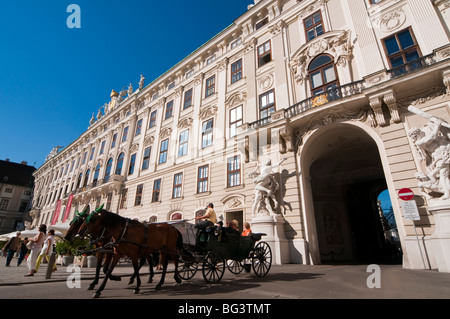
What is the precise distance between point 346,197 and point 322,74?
9.07m

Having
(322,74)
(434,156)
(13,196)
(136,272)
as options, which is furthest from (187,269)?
(13,196)

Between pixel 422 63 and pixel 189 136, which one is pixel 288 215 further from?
pixel 189 136

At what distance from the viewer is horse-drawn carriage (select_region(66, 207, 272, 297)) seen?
4848 mm

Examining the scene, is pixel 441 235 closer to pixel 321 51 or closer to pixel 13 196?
pixel 321 51

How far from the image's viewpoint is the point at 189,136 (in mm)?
18875

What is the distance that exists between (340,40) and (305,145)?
6.25 meters

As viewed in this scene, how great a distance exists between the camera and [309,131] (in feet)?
38.2

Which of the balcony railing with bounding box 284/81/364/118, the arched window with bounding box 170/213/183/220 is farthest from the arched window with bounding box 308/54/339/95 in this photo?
the arched window with bounding box 170/213/183/220

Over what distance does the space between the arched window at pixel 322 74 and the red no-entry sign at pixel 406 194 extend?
20.6ft

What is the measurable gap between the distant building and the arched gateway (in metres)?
55.4

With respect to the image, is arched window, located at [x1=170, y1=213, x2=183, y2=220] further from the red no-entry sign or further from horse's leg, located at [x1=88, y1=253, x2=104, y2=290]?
the red no-entry sign
